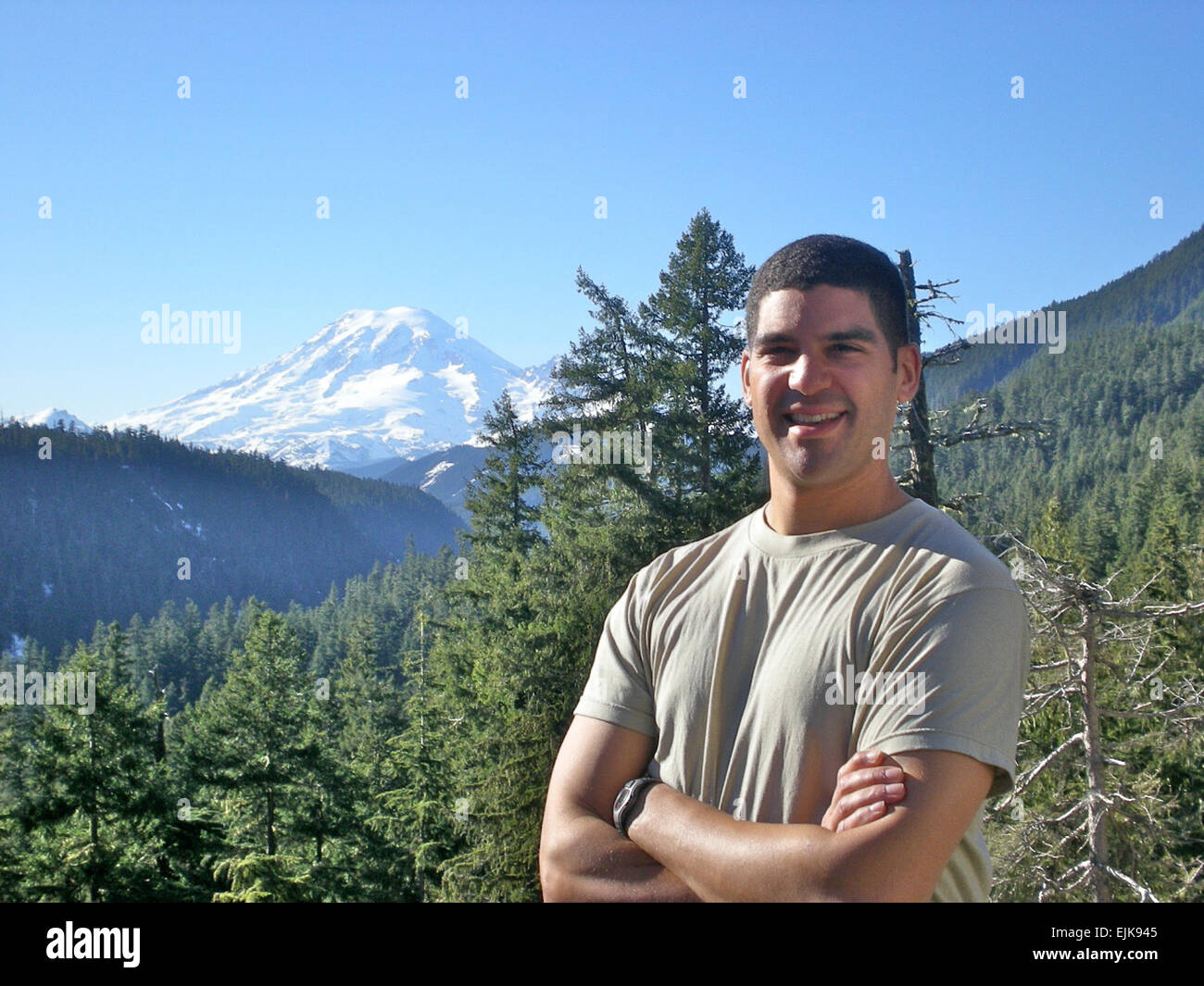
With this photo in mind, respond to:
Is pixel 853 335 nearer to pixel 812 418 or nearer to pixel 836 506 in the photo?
pixel 812 418

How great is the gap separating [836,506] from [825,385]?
32 centimetres

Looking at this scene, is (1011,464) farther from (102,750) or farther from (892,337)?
(892,337)

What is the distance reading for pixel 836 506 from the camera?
2600 millimetres

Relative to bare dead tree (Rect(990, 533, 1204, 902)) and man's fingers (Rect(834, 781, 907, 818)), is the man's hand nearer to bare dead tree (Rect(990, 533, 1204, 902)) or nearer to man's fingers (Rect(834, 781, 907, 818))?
man's fingers (Rect(834, 781, 907, 818))

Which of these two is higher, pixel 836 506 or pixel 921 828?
pixel 836 506

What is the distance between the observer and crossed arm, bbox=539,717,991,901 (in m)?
2.20

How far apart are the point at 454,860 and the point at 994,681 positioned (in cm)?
2339

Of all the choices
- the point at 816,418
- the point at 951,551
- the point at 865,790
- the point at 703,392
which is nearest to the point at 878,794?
the point at 865,790

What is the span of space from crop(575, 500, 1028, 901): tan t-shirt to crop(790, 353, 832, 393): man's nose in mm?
387

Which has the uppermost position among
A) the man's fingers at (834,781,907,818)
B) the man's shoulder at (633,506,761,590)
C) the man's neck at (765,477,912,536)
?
the man's neck at (765,477,912,536)

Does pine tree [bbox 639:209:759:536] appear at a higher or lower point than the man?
higher

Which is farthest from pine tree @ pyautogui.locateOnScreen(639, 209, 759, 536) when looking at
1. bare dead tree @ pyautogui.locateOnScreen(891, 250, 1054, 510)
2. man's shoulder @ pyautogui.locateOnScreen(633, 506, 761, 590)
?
man's shoulder @ pyautogui.locateOnScreen(633, 506, 761, 590)

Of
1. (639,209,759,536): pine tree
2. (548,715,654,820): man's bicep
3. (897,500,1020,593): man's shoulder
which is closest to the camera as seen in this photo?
(897,500,1020,593): man's shoulder

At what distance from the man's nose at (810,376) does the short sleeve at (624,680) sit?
2.25 ft
